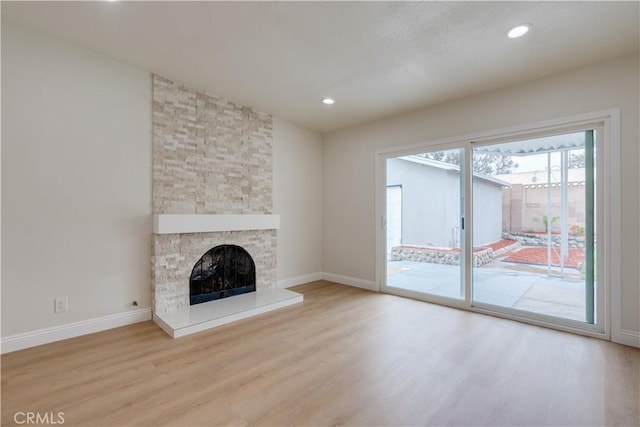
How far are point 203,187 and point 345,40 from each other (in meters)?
2.28

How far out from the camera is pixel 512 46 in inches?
101

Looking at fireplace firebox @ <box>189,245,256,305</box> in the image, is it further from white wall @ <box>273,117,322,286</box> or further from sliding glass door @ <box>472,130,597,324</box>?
sliding glass door @ <box>472,130,597,324</box>

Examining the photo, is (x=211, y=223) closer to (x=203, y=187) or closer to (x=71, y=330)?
(x=203, y=187)

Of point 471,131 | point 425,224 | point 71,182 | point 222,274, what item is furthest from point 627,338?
point 71,182

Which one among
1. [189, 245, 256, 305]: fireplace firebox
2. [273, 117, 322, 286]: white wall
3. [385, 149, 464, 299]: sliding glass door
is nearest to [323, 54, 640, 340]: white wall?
[273, 117, 322, 286]: white wall

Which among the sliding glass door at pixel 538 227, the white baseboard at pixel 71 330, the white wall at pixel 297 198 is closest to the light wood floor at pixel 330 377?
the white baseboard at pixel 71 330

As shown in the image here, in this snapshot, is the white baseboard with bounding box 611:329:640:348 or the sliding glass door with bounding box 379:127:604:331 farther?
the sliding glass door with bounding box 379:127:604:331

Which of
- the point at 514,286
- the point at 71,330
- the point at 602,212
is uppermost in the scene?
the point at 602,212

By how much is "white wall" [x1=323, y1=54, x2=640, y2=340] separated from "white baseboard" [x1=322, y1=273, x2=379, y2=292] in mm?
65

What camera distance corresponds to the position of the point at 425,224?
415cm

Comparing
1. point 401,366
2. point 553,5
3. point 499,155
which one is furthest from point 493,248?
point 553,5

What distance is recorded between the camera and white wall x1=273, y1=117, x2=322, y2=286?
463 centimetres

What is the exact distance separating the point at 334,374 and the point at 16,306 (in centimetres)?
268

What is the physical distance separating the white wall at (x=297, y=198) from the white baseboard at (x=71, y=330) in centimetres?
201
